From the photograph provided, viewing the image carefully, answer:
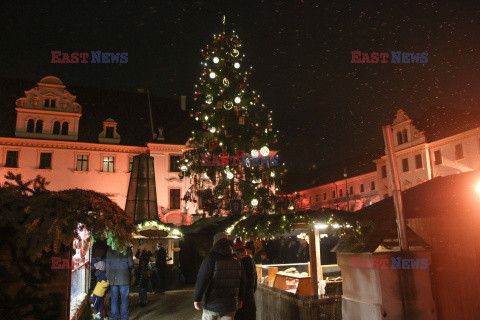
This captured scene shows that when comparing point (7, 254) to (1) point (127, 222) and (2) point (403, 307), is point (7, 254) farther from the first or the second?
(2) point (403, 307)

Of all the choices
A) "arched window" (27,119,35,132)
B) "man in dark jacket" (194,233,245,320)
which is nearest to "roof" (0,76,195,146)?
"arched window" (27,119,35,132)

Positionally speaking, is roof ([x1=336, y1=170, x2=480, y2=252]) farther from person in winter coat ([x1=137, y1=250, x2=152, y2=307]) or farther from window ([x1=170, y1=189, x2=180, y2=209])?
window ([x1=170, y1=189, x2=180, y2=209])

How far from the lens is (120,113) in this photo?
3753 cm

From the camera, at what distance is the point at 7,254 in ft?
14.5

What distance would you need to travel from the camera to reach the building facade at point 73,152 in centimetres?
3167

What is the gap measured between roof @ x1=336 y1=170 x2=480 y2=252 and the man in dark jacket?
69.1 inches

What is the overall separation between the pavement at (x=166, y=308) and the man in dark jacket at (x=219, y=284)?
506 cm

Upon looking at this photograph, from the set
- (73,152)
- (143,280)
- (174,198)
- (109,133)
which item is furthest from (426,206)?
(109,133)

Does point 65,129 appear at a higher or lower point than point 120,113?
lower

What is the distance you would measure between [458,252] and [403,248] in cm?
111

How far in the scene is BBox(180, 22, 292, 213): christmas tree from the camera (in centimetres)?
1888

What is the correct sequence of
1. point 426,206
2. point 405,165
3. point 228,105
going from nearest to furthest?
1. point 426,206
2. point 228,105
3. point 405,165

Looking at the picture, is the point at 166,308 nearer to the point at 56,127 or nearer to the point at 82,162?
the point at 82,162

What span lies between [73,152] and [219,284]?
30727 mm
